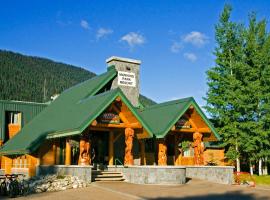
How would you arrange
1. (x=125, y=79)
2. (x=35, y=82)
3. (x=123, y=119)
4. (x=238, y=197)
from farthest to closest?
1. (x=35, y=82)
2. (x=125, y=79)
3. (x=123, y=119)
4. (x=238, y=197)

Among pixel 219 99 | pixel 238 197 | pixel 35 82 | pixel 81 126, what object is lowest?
pixel 238 197

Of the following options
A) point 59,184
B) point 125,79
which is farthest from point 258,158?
point 59,184

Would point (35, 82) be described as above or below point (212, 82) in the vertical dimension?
above

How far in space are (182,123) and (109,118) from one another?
5550mm

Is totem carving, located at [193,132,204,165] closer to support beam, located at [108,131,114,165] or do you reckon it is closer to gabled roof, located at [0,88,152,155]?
gabled roof, located at [0,88,152,155]

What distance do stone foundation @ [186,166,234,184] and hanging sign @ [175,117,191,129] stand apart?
288cm

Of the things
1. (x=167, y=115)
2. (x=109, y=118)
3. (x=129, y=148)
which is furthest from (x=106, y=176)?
(x=167, y=115)

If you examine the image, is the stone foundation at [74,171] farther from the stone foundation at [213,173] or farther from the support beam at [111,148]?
the stone foundation at [213,173]

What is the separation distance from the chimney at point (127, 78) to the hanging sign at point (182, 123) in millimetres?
5243

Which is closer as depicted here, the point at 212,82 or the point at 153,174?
the point at 153,174

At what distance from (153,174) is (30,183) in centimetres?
646

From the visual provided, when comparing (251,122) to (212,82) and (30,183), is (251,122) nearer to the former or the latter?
(212,82)

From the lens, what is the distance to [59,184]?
19.6 metres

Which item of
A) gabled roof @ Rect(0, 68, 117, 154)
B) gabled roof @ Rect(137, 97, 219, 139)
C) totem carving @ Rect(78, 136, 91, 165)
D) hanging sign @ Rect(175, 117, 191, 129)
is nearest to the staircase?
totem carving @ Rect(78, 136, 91, 165)
